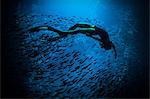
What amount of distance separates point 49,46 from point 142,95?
107 cm

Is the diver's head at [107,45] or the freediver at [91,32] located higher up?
the freediver at [91,32]

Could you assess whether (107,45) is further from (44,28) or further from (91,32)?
(44,28)

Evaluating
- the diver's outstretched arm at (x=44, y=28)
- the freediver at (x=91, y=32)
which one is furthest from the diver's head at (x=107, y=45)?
the diver's outstretched arm at (x=44, y=28)

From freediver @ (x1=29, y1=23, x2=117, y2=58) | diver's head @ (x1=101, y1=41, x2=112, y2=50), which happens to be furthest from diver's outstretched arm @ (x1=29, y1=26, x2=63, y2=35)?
diver's head @ (x1=101, y1=41, x2=112, y2=50)

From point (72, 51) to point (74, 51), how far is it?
0.07 feet

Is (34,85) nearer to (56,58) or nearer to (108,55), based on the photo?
(56,58)

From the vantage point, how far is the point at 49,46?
1.94 metres

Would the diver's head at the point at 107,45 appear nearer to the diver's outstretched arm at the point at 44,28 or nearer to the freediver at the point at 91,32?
the freediver at the point at 91,32

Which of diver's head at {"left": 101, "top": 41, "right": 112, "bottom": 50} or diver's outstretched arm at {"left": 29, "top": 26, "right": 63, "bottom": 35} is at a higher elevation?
diver's outstretched arm at {"left": 29, "top": 26, "right": 63, "bottom": 35}

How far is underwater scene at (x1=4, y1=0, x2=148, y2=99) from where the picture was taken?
1910 millimetres

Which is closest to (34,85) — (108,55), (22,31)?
(22,31)

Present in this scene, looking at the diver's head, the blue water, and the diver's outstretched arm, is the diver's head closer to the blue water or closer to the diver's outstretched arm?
the blue water

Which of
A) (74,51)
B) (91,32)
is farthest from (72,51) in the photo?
(91,32)

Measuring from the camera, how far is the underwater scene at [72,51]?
1.91m
